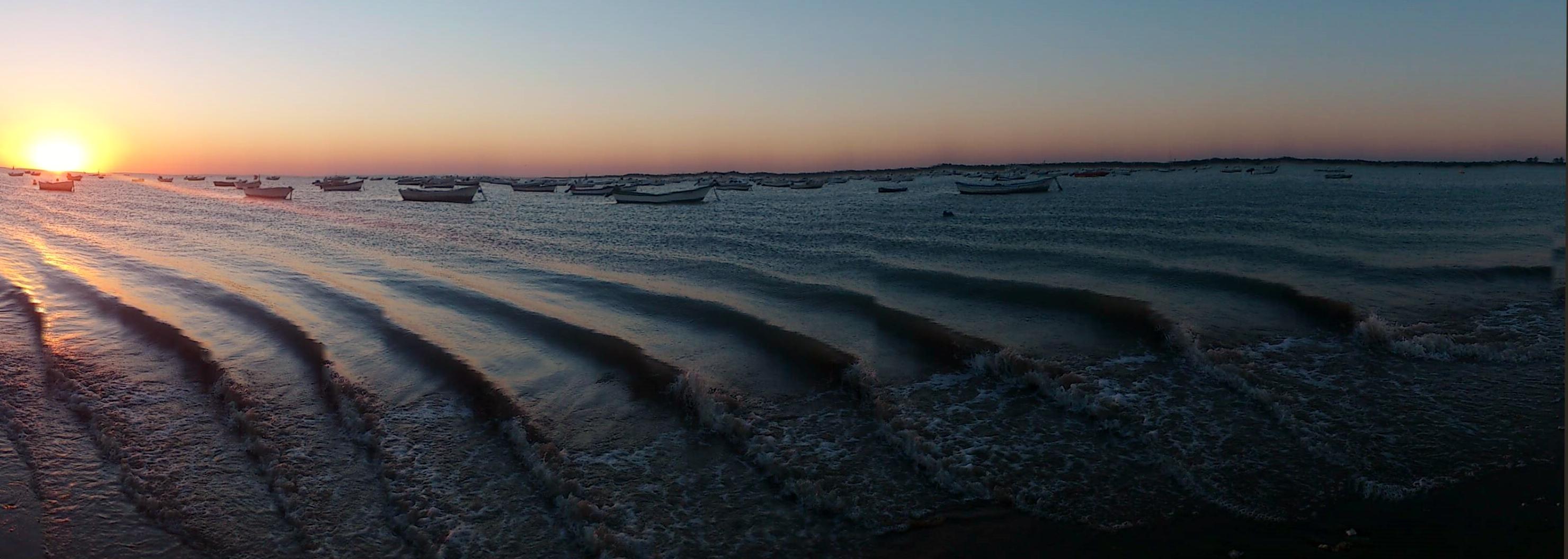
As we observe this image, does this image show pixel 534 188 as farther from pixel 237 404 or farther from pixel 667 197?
pixel 237 404

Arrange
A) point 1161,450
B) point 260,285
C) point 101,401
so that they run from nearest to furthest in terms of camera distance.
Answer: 1. point 1161,450
2. point 101,401
3. point 260,285

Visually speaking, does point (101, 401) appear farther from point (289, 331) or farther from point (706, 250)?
point (706, 250)

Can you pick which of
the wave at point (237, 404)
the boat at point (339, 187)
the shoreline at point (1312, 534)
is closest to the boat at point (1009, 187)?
the wave at point (237, 404)

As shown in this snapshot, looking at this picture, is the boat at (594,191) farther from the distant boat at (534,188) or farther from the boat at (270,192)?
the boat at (270,192)

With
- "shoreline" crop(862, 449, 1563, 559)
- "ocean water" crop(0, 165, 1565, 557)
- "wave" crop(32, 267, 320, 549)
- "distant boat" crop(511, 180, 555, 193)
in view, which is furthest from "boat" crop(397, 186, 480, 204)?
"shoreline" crop(862, 449, 1563, 559)

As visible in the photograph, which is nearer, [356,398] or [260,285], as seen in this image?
[356,398]

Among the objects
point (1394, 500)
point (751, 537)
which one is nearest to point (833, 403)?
point (751, 537)

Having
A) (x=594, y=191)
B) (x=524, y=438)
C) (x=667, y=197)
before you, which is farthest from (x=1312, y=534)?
(x=594, y=191)

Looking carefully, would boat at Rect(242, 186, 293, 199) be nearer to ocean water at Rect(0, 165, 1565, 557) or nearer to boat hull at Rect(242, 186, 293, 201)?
boat hull at Rect(242, 186, 293, 201)
